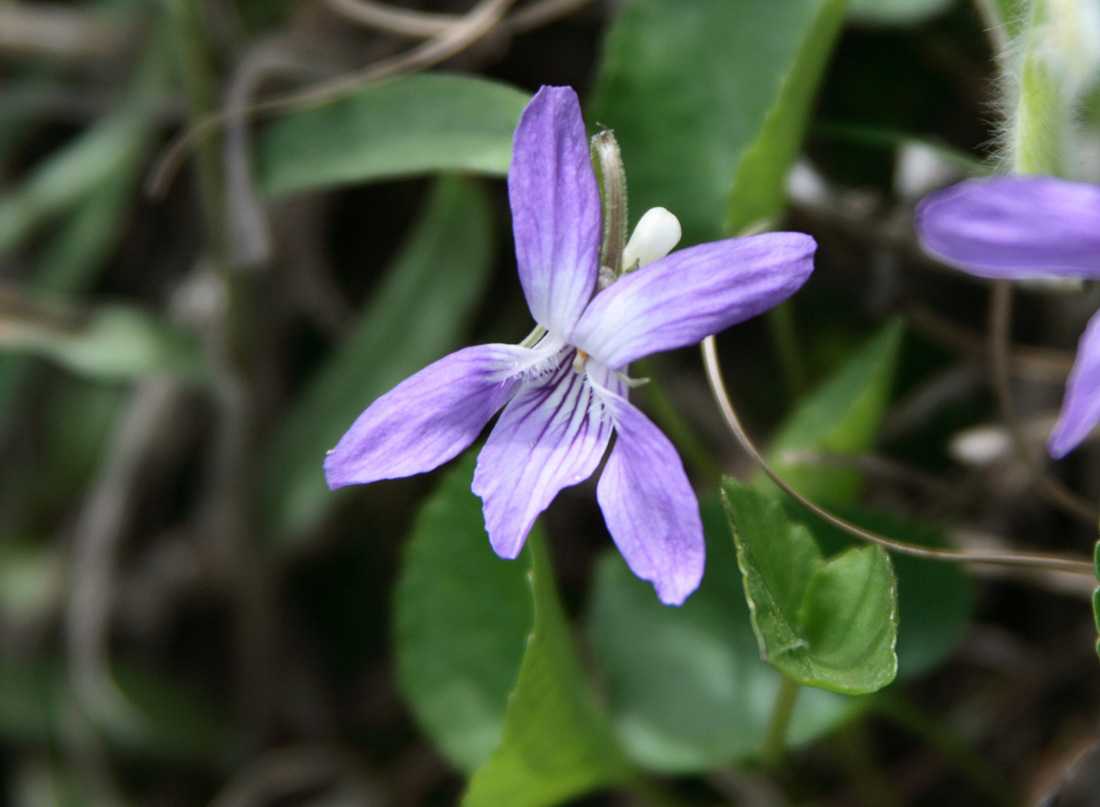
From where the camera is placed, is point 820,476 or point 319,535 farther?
point 319,535

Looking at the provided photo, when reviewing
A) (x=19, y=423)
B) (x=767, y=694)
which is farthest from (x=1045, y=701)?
(x=19, y=423)

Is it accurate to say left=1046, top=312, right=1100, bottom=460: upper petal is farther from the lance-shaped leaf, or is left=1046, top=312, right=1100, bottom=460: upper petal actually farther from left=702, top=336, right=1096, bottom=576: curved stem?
the lance-shaped leaf

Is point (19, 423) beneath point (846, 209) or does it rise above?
beneath

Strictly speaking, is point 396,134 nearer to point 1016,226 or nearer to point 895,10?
point 895,10

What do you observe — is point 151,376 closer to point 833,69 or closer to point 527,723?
point 527,723

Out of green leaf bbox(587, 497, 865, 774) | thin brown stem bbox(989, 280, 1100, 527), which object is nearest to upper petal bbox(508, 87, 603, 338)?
green leaf bbox(587, 497, 865, 774)

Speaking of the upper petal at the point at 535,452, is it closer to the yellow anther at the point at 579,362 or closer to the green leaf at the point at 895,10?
the yellow anther at the point at 579,362
